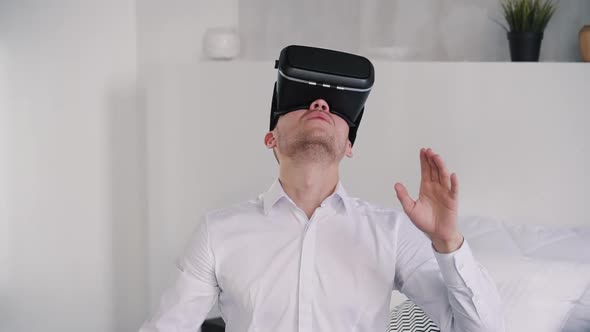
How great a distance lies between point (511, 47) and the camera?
3166 millimetres

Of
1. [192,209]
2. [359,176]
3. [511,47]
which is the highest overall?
[511,47]

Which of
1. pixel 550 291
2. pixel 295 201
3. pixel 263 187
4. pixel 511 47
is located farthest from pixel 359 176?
pixel 295 201

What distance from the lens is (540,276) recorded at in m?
2.47

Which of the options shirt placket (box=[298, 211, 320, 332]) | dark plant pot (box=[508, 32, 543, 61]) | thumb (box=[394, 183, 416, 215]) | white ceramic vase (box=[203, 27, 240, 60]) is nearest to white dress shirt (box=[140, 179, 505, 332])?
shirt placket (box=[298, 211, 320, 332])

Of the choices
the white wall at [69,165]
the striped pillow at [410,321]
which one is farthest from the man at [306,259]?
the white wall at [69,165]

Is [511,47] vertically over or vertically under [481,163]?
over

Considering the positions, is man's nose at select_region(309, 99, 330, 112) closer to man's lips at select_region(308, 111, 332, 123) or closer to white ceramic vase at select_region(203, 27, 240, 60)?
man's lips at select_region(308, 111, 332, 123)

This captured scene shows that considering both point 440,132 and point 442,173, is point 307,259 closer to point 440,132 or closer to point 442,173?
point 442,173

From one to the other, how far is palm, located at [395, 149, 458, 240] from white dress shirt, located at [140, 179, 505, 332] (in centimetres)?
21

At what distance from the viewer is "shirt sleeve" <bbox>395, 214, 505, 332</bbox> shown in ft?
5.36

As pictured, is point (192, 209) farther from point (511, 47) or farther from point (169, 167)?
point (511, 47)

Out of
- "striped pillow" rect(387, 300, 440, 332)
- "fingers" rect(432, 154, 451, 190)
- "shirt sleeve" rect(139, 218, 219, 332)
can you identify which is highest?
"fingers" rect(432, 154, 451, 190)

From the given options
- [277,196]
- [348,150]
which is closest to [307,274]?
[277,196]

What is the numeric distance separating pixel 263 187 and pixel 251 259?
1.48 metres
